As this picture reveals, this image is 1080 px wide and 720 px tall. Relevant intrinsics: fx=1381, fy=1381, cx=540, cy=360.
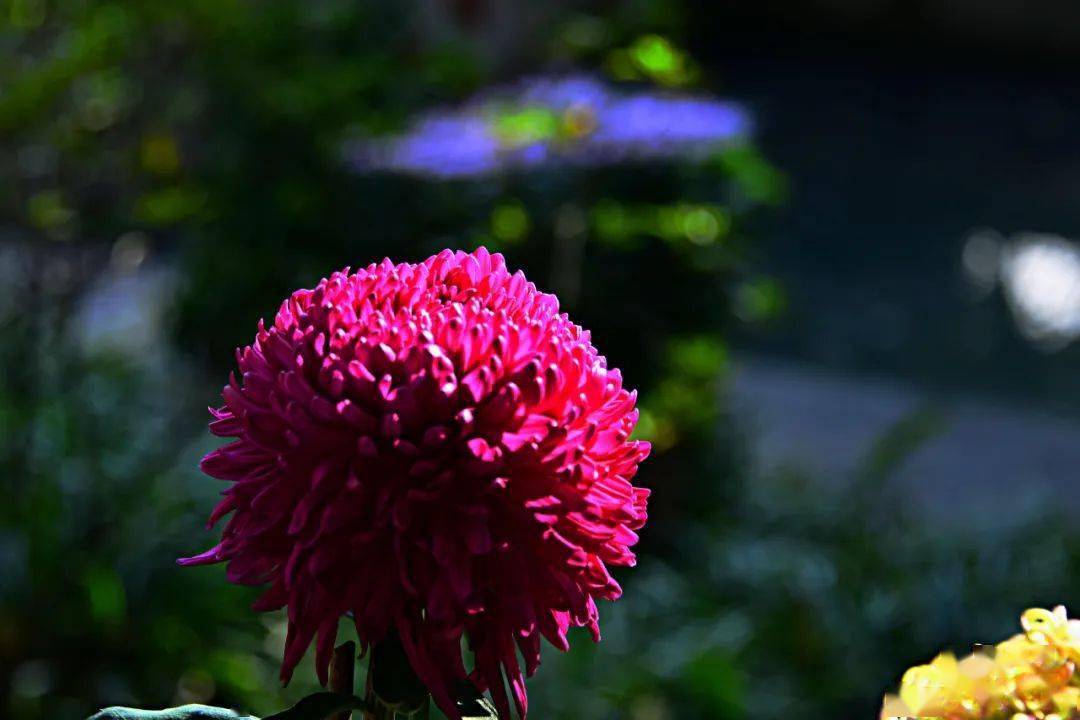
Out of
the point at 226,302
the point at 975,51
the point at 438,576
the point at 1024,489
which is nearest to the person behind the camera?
the point at 438,576

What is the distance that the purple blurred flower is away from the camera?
15.0 ft

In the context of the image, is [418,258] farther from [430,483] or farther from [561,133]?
[430,483]

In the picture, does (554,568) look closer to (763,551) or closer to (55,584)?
(55,584)

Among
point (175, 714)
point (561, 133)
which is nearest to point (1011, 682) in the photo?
point (175, 714)

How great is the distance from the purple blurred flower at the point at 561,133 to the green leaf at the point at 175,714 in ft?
11.5

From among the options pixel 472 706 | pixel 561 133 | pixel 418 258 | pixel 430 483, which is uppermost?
pixel 430 483

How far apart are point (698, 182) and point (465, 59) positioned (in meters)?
2.18

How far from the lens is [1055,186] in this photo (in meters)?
12.6

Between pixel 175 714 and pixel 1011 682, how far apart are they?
58cm

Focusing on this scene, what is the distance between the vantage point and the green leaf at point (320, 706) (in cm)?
93

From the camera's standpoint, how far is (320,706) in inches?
37.0

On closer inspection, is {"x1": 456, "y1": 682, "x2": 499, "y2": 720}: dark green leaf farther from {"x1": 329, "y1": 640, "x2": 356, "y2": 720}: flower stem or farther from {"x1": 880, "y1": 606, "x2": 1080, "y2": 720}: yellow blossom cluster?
{"x1": 880, "y1": 606, "x2": 1080, "y2": 720}: yellow blossom cluster

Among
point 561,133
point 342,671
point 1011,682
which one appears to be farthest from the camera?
point 561,133

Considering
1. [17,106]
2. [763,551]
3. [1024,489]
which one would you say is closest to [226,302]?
[17,106]
